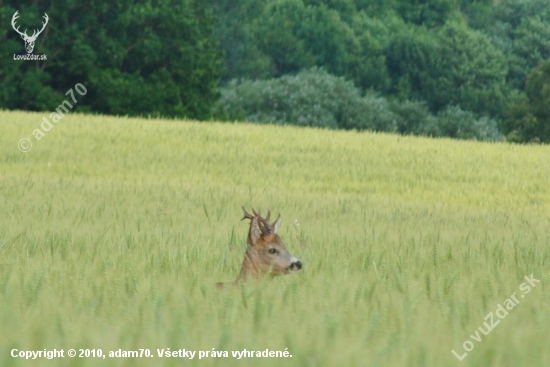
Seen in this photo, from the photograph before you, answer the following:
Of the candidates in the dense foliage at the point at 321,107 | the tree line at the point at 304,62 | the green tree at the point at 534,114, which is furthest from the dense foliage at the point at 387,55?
the green tree at the point at 534,114

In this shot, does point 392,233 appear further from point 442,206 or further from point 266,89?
point 266,89

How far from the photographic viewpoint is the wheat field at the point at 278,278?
358 centimetres

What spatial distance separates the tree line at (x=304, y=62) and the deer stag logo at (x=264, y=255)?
108 feet

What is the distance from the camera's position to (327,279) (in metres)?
5.22

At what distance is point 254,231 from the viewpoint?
197 inches

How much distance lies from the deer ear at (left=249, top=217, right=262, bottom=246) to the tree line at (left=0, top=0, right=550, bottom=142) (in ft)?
108

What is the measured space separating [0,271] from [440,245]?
3293 mm

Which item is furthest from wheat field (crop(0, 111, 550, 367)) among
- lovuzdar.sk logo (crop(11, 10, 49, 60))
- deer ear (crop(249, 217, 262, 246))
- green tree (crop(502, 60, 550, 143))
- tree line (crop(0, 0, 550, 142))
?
green tree (crop(502, 60, 550, 143))

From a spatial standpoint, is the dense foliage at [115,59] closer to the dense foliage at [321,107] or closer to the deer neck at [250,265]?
the dense foliage at [321,107]

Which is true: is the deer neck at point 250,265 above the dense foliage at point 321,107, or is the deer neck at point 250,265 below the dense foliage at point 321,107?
above

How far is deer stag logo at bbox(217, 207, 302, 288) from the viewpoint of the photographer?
5012 millimetres
